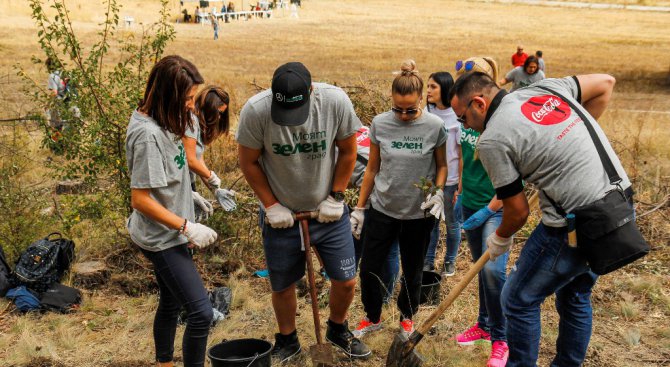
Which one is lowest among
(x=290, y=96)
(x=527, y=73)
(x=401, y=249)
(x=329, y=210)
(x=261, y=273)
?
(x=261, y=273)

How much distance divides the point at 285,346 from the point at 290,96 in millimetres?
1569

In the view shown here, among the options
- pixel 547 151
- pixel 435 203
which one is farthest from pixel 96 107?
pixel 547 151

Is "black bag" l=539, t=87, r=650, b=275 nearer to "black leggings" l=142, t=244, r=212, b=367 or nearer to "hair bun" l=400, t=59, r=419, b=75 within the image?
"hair bun" l=400, t=59, r=419, b=75

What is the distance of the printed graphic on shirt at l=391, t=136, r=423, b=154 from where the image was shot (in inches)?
158

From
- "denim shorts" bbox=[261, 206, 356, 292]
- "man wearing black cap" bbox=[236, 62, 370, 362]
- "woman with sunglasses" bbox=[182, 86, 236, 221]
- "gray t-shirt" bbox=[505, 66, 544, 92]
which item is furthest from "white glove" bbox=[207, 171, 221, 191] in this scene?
"gray t-shirt" bbox=[505, 66, 544, 92]

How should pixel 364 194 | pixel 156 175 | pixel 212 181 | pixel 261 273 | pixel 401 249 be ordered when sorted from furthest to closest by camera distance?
pixel 261 273, pixel 212 181, pixel 364 194, pixel 401 249, pixel 156 175

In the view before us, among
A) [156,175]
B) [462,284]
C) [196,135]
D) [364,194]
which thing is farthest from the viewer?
[196,135]

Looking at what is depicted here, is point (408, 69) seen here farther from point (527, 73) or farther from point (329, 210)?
point (527, 73)

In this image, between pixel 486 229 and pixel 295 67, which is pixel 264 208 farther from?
pixel 486 229

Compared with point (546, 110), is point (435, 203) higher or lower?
lower

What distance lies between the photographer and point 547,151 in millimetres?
2967

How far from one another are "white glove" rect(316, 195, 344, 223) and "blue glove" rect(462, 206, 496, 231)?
0.81m

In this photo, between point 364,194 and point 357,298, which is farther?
point 357,298

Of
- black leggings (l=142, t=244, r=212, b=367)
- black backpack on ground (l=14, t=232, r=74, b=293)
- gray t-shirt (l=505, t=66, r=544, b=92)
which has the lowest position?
black backpack on ground (l=14, t=232, r=74, b=293)
